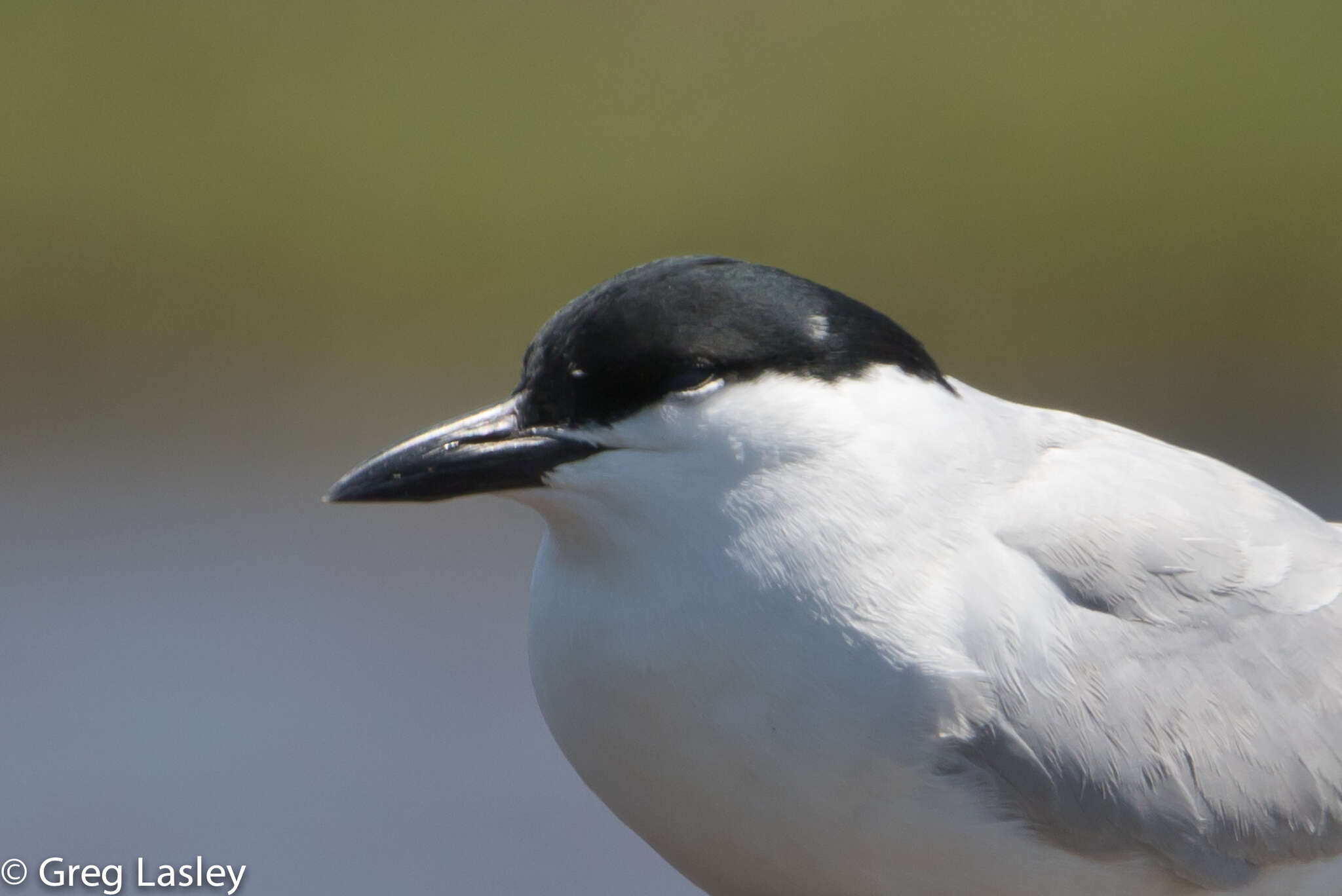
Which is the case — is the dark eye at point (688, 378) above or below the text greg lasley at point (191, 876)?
above

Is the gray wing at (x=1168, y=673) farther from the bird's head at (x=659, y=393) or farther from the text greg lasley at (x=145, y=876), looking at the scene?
the text greg lasley at (x=145, y=876)

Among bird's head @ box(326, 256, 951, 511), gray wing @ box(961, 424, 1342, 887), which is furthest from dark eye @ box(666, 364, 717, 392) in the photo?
gray wing @ box(961, 424, 1342, 887)

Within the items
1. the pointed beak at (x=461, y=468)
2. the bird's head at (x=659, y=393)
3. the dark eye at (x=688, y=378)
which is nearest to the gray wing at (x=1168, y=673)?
the bird's head at (x=659, y=393)

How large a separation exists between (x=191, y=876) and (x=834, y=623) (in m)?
2.66

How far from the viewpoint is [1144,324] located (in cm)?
841

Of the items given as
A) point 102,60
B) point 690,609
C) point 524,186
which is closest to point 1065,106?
point 524,186

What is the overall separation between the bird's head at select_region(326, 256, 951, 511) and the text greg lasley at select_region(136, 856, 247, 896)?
7.04 feet

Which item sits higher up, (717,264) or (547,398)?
(717,264)

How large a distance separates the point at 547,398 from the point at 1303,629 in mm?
1465

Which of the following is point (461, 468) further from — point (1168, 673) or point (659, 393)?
point (1168, 673)

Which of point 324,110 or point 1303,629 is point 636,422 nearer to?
point 1303,629

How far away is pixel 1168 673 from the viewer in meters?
2.69

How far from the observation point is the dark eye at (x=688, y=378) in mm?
2510

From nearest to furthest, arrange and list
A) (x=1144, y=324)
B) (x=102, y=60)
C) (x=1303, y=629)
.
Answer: (x=1303, y=629), (x=1144, y=324), (x=102, y=60)
